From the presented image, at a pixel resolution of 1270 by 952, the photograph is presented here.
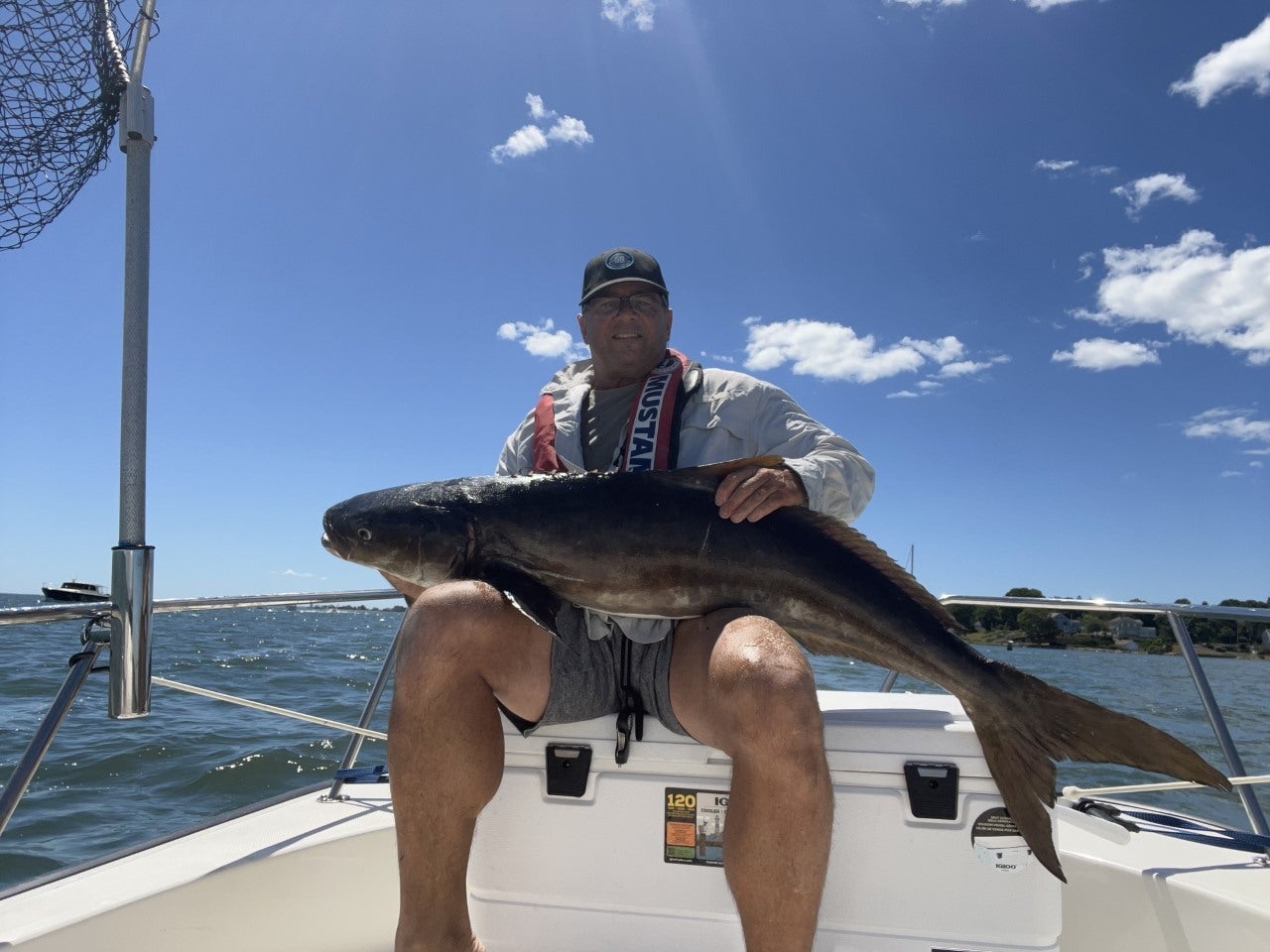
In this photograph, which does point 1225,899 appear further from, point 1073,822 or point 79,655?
point 79,655

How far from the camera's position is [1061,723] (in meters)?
1.96

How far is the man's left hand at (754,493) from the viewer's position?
2.27 metres

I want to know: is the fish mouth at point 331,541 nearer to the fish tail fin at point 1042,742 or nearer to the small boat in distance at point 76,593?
the small boat in distance at point 76,593

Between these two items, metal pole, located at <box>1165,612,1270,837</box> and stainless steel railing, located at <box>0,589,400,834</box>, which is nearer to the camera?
stainless steel railing, located at <box>0,589,400,834</box>

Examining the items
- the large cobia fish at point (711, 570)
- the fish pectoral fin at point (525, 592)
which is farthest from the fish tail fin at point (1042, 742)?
the fish pectoral fin at point (525, 592)

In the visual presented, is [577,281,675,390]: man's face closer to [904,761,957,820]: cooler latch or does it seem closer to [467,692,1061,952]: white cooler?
[467,692,1061,952]: white cooler

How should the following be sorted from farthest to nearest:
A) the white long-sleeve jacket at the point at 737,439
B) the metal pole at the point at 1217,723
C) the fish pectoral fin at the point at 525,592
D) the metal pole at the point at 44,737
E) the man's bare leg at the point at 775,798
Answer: the metal pole at the point at 1217,723, the white long-sleeve jacket at the point at 737,439, the fish pectoral fin at the point at 525,592, the metal pole at the point at 44,737, the man's bare leg at the point at 775,798

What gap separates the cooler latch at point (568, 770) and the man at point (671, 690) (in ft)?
0.28

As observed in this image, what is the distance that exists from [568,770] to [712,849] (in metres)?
0.44

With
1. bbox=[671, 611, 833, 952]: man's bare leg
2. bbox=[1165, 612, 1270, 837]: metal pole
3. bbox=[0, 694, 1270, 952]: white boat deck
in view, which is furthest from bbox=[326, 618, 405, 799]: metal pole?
bbox=[1165, 612, 1270, 837]: metal pole

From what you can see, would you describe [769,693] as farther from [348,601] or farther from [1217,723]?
[348,601]

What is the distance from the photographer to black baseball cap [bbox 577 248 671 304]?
3045mm

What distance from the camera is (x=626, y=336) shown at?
3098 millimetres

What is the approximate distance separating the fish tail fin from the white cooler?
0.07 meters
